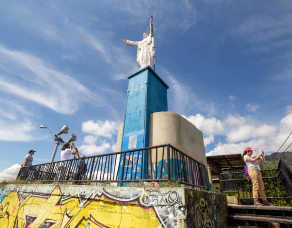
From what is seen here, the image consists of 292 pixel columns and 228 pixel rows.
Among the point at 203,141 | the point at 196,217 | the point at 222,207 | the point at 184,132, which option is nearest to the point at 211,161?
the point at 203,141

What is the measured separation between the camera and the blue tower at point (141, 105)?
31.8ft

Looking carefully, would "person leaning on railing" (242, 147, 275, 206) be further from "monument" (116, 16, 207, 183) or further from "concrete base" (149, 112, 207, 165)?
"concrete base" (149, 112, 207, 165)

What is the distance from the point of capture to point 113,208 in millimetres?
4020

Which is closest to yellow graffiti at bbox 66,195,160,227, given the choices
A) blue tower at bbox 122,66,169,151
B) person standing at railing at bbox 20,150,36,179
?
blue tower at bbox 122,66,169,151

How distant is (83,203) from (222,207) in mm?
4340

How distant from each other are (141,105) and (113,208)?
24.1 feet

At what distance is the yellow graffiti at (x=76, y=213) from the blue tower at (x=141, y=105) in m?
4.10

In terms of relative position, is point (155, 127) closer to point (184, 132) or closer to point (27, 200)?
point (184, 132)

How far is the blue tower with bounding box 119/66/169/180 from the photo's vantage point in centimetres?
970

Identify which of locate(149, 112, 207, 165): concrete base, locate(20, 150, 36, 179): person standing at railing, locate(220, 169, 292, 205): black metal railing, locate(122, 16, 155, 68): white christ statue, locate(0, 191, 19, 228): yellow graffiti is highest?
locate(122, 16, 155, 68): white christ statue

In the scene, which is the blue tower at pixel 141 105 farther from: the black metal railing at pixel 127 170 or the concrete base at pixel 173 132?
the black metal railing at pixel 127 170

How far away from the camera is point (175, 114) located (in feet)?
33.1

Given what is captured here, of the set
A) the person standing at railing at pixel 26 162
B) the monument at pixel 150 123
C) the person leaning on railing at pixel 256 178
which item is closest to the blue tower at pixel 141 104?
the monument at pixel 150 123

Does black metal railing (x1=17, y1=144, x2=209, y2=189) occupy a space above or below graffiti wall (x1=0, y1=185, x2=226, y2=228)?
above
